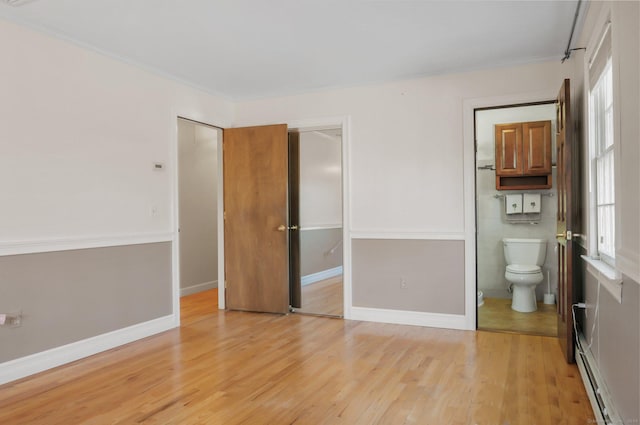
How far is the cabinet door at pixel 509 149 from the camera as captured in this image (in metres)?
5.04

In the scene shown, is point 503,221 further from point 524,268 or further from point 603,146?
point 603,146

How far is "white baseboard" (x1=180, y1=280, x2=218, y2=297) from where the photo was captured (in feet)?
19.1

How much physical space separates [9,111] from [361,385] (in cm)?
294

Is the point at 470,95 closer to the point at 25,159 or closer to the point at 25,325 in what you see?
the point at 25,159

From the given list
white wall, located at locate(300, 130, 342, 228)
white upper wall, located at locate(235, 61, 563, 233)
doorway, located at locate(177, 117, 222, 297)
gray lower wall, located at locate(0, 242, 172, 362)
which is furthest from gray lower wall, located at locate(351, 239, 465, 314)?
doorway, located at locate(177, 117, 222, 297)

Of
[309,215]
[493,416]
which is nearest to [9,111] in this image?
[309,215]

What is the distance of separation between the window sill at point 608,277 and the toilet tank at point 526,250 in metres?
2.45

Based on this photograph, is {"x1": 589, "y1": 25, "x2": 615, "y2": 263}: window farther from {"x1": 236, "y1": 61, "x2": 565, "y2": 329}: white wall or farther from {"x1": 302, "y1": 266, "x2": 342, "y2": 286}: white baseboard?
→ {"x1": 302, "y1": 266, "x2": 342, "y2": 286}: white baseboard

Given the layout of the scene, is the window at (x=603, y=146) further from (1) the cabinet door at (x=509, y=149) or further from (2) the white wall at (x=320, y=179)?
(2) the white wall at (x=320, y=179)

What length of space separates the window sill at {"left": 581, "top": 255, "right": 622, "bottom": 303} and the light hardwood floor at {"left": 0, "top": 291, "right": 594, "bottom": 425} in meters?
0.72

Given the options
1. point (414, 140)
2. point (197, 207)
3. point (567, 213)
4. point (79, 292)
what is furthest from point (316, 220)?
point (567, 213)

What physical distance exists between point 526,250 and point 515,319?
95 cm

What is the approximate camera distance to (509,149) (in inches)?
200

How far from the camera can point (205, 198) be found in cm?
635
